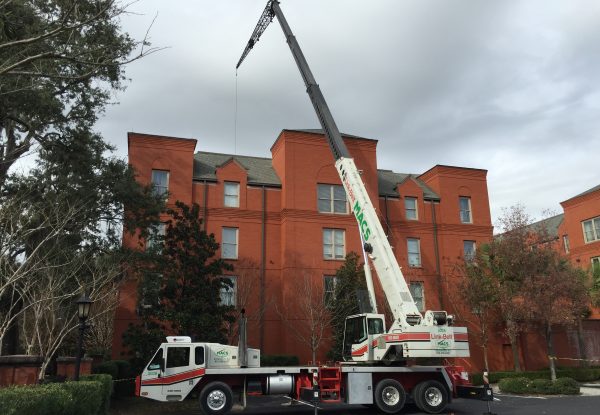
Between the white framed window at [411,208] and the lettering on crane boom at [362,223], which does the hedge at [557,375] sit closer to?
the white framed window at [411,208]

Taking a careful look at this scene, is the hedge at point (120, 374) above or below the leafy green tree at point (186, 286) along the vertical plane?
below

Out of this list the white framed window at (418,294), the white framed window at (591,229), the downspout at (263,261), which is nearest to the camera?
the downspout at (263,261)

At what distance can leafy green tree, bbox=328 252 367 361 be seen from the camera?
26.0 meters

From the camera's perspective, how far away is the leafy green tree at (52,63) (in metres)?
9.03

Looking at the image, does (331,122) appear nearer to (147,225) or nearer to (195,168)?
(147,225)

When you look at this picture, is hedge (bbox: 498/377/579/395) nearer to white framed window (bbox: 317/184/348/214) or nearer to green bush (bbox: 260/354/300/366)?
green bush (bbox: 260/354/300/366)

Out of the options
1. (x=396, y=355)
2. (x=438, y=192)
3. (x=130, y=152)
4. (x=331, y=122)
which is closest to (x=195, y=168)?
(x=130, y=152)

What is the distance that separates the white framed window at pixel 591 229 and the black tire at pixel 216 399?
34.1 meters

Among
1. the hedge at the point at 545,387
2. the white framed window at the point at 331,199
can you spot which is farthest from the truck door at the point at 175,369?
the white framed window at the point at 331,199

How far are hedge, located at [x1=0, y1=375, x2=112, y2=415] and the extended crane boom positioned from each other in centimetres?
896

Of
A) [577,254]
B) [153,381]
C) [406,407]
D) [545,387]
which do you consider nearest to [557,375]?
[545,387]

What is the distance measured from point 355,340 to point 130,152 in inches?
718

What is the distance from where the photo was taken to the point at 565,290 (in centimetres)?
2541

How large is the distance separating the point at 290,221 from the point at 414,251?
8993 mm
